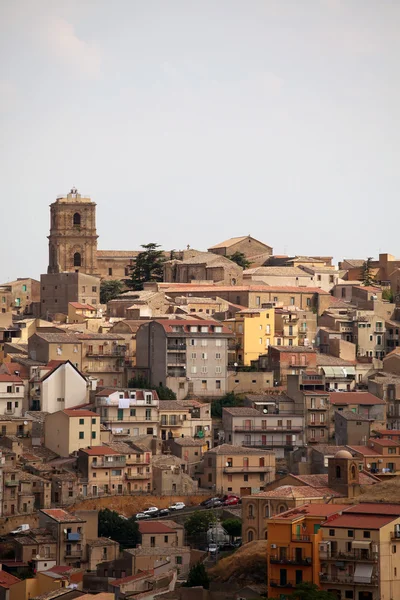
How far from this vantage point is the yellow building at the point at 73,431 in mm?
85938

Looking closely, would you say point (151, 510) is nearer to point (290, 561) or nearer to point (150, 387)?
point (150, 387)

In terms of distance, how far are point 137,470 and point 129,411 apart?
206 inches

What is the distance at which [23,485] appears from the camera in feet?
267

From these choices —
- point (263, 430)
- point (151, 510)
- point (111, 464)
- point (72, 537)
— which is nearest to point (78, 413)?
point (111, 464)

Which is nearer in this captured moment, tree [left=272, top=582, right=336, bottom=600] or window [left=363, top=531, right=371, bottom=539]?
tree [left=272, top=582, right=336, bottom=600]

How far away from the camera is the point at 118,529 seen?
78812 mm

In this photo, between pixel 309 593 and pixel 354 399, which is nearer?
pixel 309 593

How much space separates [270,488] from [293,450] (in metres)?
9.39

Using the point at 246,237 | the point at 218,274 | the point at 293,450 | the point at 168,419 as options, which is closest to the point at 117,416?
the point at 168,419

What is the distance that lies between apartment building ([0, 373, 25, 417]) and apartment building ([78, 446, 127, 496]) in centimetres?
690

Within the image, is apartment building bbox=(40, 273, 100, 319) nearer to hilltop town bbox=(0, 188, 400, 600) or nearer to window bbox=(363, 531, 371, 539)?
hilltop town bbox=(0, 188, 400, 600)

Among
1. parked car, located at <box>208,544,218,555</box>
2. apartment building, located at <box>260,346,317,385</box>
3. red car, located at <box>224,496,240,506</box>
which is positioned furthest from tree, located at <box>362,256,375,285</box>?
parked car, located at <box>208,544,218,555</box>

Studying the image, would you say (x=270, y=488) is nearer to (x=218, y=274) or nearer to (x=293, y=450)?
(x=293, y=450)

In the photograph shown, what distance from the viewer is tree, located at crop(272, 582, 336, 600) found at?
62.4 meters
